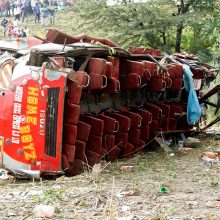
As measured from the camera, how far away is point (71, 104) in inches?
243

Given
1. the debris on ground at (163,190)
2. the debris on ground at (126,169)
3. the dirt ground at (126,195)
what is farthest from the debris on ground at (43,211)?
the debris on ground at (126,169)

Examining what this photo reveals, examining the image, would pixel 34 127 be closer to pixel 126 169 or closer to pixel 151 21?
pixel 126 169

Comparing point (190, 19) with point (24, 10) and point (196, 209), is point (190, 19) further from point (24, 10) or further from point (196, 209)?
point (196, 209)

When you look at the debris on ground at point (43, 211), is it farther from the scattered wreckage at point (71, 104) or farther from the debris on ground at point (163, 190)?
the scattered wreckage at point (71, 104)

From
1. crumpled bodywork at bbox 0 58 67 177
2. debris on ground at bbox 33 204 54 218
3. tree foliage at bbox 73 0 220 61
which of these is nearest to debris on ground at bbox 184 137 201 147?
crumpled bodywork at bbox 0 58 67 177

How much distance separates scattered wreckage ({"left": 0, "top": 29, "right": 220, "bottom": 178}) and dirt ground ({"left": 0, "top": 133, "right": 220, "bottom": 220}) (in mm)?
346

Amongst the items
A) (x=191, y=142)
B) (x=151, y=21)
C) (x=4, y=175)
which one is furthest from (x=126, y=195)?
(x=151, y=21)

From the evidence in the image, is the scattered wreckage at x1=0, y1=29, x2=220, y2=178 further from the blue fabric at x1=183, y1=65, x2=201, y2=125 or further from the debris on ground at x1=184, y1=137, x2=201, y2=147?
the debris on ground at x1=184, y1=137, x2=201, y2=147

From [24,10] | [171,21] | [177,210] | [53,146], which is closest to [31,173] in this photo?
[53,146]

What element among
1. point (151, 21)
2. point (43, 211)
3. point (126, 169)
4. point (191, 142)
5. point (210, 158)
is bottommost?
point (191, 142)

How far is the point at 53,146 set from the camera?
608 cm

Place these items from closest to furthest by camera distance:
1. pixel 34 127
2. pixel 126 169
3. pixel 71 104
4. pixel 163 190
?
pixel 163 190, pixel 34 127, pixel 71 104, pixel 126 169

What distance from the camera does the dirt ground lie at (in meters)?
3.86

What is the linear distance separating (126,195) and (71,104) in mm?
1838
